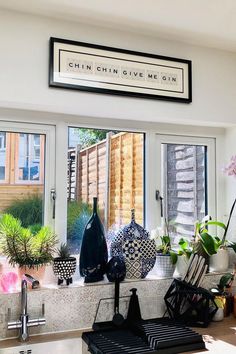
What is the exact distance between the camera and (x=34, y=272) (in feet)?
5.87

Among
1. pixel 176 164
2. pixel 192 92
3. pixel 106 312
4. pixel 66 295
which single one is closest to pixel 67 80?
pixel 192 92

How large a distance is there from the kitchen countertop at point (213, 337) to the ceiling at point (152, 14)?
1.54 m

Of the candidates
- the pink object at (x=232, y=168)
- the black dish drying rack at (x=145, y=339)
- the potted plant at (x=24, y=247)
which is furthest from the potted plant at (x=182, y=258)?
the potted plant at (x=24, y=247)

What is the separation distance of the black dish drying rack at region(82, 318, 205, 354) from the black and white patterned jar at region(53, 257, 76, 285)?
295mm

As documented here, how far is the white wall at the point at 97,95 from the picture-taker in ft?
5.72

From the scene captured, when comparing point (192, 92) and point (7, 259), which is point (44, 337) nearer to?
point (7, 259)

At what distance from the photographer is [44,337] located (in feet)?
5.51

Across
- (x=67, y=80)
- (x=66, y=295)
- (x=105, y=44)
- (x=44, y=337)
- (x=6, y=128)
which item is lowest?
(x=44, y=337)

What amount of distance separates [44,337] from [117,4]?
1.59 m

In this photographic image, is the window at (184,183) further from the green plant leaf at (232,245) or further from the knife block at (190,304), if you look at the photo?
the knife block at (190,304)

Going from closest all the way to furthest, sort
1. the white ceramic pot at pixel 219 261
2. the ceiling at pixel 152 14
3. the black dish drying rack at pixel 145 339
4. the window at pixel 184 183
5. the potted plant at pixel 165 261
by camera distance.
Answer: the black dish drying rack at pixel 145 339
the ceiling at pixel 152 14
the potted plant at pixel 165 261
the white ceramic pot at pixel 219 261
the window at pixel 184 183

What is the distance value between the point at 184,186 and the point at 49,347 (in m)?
1.27

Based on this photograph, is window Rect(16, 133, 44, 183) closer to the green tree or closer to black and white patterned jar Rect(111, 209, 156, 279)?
the green tree

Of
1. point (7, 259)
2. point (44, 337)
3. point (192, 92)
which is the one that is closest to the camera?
point (44, 337)
